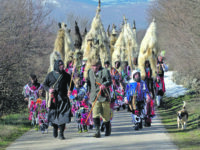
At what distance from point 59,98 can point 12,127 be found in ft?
9.18

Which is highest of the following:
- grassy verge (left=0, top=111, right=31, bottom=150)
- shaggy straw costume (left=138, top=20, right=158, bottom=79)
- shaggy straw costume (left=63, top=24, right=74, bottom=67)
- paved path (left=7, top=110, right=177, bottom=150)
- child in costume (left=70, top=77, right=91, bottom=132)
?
shaggy straw costume (left=63, top=24, right=74, bottom=67)

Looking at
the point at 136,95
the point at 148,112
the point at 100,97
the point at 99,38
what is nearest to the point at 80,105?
the point at 100,97

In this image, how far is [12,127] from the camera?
1257 centimetres

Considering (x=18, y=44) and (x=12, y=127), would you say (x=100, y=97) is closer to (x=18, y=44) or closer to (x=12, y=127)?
(x=12, y=127)

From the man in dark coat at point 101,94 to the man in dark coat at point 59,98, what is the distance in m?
0.59

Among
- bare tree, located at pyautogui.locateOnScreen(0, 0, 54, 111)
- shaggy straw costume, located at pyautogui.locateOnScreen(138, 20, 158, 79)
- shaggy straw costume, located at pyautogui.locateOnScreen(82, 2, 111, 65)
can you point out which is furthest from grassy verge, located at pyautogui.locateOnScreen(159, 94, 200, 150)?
bare tree, located at pyautogui.locateOnScreen(0, 0, 54, 111)

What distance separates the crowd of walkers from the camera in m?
10.4

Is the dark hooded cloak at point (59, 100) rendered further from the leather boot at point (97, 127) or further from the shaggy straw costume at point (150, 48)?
the shaggy straw costume at point (150, 48)

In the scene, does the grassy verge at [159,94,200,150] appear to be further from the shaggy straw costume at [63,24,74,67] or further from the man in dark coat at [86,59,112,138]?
the shaggy straw costume at [63,24,74,67]

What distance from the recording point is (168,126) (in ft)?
39.7

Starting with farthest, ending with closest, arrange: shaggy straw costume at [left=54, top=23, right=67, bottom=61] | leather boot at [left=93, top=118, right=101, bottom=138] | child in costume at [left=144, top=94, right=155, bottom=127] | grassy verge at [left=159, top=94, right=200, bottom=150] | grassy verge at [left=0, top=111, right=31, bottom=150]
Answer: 1. shaggy straw costume at [left=54, top=23, right=67, bottom=61]
2. child in costume at [left=144, top=94, right=155, bottom=127]
3. grassy verge at [left=0, top=111, right=31, bottom=150]
4. leather boot at [left=93, top=118, right=101, bottom=138]
5. grassy verge at [left=159, top=94, right=200, bottom=150]

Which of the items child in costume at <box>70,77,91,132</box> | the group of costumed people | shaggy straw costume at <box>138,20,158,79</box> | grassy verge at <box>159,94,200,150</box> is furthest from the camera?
shaggy straw costume at <box>138,20,158,79</box>

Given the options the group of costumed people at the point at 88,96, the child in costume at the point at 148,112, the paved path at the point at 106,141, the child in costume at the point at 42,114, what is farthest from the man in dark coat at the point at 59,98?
the child in costume at the point at 148,112

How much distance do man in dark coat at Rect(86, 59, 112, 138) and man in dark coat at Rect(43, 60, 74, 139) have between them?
586 mm
